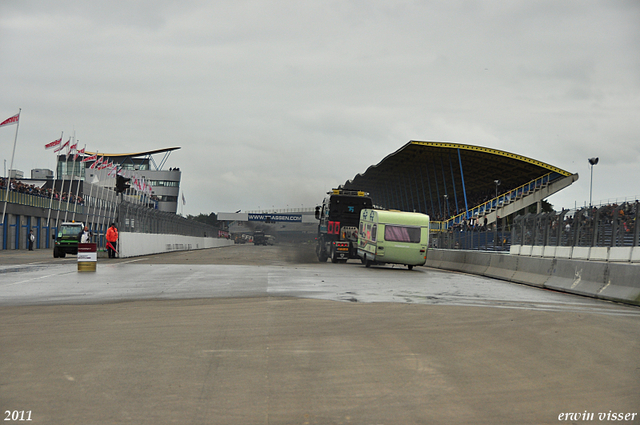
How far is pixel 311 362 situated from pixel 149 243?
38.6 m

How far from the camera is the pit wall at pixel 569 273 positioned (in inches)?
607

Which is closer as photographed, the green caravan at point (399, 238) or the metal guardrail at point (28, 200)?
the green caravan at point (399, 238)

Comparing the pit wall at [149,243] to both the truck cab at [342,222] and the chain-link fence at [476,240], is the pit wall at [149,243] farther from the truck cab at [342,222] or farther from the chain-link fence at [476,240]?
the chain-link fence at [476,240]

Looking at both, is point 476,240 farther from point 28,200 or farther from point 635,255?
point 28,200

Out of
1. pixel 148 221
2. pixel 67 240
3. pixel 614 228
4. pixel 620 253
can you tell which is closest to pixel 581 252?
pixel 614 228

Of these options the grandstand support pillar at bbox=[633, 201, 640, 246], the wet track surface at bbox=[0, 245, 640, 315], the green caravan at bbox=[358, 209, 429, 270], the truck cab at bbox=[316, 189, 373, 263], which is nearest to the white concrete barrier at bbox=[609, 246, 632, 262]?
the grandstand support pillar at bbox=[633, 201, 640, 246]

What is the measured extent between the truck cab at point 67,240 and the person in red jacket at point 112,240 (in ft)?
15.2

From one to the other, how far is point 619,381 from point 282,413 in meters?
3.44

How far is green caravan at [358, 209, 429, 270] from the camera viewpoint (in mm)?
29391

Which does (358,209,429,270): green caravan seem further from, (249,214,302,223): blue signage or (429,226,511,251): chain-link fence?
(249,214,302,223): blue signage

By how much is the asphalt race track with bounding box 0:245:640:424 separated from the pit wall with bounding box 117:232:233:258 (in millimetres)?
23740

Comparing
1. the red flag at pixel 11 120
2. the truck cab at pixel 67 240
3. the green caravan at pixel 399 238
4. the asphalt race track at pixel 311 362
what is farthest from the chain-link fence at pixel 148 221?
the asphalt race track at pixel 311 362

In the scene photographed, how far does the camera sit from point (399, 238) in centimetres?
2953

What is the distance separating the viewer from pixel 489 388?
6.24 meters
